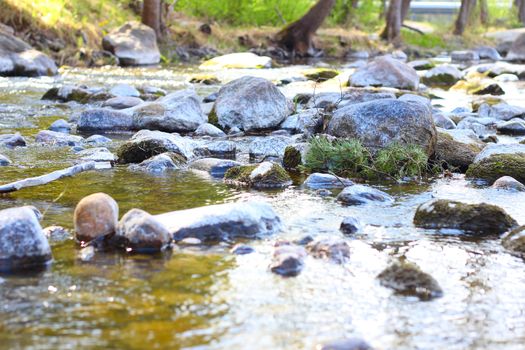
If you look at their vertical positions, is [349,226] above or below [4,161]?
above

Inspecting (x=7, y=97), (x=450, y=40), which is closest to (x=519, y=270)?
(x=7, y=97)

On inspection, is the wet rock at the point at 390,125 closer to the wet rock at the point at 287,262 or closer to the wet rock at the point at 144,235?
the wet rock at the point at 287,262

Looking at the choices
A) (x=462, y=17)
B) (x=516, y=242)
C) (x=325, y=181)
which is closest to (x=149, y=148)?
(x=325, y=181)

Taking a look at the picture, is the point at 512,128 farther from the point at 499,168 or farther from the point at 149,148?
the point at 149,148

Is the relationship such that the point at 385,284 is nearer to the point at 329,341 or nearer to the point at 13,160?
the point at 329,341

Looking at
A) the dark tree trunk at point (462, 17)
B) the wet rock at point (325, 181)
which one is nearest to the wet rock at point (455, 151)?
the wet rock at point (325, 181)

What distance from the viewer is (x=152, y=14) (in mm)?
24922

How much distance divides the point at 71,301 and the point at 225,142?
4.97 m

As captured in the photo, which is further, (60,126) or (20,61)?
(20,61)

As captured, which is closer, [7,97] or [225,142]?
[225,142]

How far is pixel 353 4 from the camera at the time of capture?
3725 centimetres

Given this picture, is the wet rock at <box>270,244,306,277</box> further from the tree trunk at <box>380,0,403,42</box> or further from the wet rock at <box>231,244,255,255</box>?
the tree trunk at <box>380,0,403,42</box>

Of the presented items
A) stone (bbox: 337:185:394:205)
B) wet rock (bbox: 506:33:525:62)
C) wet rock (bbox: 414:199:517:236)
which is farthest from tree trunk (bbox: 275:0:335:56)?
wet rock (bbox: 414:199:517:236)

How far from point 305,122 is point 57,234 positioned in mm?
5116
